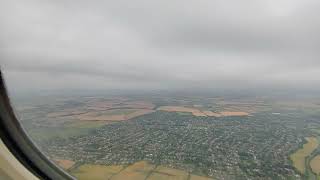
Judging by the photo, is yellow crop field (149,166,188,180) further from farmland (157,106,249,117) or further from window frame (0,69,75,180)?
farmland (157,106,249,117)

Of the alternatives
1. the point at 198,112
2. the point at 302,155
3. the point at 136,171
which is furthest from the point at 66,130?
the point at 198,112

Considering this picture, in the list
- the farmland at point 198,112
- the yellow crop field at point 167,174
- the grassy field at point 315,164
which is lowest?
the yellow crop field at point 167,174

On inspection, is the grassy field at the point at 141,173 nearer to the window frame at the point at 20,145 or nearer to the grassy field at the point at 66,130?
the grassy field at the point at 66,130

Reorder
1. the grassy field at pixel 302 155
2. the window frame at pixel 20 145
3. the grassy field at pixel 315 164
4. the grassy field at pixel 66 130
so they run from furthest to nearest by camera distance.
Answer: the grassy field at pixel 302 155 → the grassy field at pixel 315 164 → the grassy field at pixel 66 130 → the window frame at pixel 20 145

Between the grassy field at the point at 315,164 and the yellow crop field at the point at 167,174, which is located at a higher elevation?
the grassy field at the point at 315,164

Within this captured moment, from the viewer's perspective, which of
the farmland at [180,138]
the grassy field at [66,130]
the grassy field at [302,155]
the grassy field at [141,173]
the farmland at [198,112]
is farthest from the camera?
the farmland at [198,112]

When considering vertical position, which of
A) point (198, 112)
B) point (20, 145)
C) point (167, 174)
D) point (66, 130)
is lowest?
point (167, 174)

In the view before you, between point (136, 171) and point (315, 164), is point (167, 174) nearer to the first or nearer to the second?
point (136, 171)

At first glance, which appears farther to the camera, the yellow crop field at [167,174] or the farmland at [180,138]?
the yellow crop field at [167,174]

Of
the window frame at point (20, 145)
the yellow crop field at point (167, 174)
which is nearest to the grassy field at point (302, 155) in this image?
the yellow crop field at point (167, 174)

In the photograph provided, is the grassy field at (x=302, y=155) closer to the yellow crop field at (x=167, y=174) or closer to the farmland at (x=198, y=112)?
the yellow crop field at (x=167, y=174)

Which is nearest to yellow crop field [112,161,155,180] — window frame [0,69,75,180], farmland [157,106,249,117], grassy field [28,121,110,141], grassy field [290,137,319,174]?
grassy field [28,121,110,141]

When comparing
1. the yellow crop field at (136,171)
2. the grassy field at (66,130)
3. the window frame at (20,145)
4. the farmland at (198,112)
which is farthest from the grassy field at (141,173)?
the farmland at (198,112)

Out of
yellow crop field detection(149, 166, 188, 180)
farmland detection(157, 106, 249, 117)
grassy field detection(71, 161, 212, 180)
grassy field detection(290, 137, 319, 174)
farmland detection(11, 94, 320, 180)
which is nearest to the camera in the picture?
farmland detection(11, 94, 320, 180)
